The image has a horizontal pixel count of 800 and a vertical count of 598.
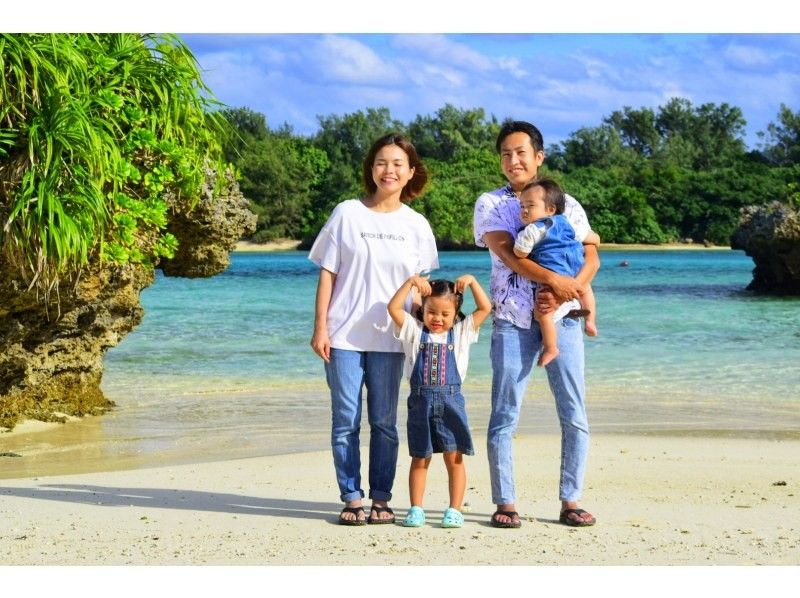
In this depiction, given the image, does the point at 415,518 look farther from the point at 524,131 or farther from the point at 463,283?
the point at 524,131

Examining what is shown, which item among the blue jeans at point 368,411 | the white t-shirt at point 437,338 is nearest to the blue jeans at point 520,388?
the white t-shirt at point 437,338

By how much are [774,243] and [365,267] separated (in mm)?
22722

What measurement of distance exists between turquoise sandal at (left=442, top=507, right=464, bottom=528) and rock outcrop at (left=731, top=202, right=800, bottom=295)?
2181 centimetres

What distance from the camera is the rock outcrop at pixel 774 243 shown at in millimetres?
25438

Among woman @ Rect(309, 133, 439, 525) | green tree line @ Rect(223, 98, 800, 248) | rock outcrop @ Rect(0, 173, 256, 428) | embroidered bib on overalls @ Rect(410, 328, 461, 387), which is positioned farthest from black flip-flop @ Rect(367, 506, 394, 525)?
green tree line @ Rect(223, 98, 800, 248)

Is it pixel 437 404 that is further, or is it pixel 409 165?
pixel 409 165

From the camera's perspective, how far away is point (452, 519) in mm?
5008

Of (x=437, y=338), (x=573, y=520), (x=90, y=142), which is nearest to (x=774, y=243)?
(x=90, y=142)

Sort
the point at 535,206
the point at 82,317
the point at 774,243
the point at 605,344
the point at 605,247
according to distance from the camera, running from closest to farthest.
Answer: the point at 535,206 → the point at 82,317 → the point at 605,344 → the point at 774,243 → the point at 605,247

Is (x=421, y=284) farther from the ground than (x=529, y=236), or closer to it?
closer to it

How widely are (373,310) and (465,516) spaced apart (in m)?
1.06

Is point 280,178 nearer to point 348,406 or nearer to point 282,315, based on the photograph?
point 282,315

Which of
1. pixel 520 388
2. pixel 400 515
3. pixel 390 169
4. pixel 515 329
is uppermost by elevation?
pixel 390 169

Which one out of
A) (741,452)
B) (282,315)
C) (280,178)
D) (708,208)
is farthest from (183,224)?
(708,208)
